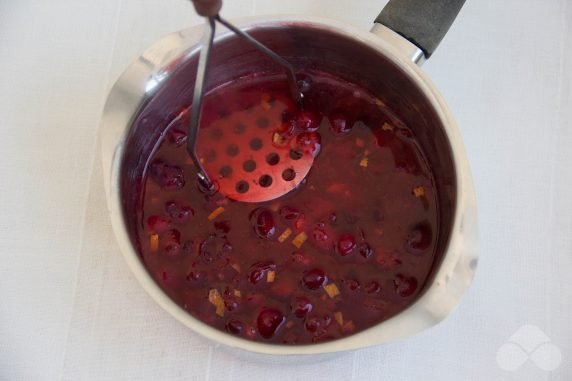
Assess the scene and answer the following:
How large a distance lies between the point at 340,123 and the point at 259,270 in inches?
8.7

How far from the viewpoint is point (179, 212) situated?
672mm

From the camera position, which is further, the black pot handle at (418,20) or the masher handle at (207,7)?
the black pot handle at (418,20)

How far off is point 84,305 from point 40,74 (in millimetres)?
356

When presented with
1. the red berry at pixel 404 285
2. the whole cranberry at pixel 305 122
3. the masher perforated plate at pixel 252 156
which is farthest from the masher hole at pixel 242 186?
the red berry at pixel 404 285

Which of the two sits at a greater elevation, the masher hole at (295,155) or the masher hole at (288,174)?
the masher hole at (295,155)

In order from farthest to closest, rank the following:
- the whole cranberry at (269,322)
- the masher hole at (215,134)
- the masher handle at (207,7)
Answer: the masher hole at (215,134) → the whole cranberry at (269,322) → the masher handle at (207,7)

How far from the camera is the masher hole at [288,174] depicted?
699mm

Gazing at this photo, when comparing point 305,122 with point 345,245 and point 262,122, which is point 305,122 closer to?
point 262,122

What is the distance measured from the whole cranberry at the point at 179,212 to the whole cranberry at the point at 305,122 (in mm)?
176

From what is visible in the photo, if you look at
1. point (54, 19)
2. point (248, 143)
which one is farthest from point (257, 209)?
point (54, 19)

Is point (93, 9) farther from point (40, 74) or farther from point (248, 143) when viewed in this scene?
point (248, 143)

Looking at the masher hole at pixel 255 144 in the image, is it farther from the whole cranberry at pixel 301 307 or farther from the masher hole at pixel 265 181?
the whole cranberry at pixel 301 307

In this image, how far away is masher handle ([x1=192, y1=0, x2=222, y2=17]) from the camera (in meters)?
A: 0.48

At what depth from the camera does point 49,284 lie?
0.72 meters
